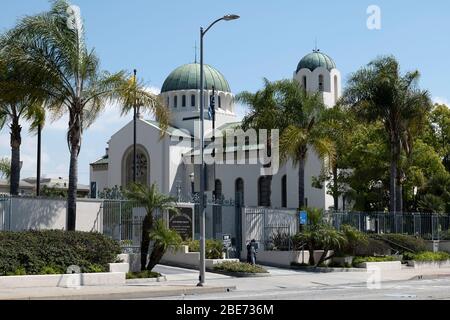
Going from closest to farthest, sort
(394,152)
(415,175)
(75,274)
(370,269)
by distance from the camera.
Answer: (75,274)
(370,269)
(394,152)
(415,175)

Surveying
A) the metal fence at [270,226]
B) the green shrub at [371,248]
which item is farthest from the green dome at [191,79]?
the green shrub at [371,248]

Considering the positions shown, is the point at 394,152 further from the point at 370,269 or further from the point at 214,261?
the point at 214,261

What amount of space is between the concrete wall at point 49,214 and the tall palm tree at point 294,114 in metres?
10.2

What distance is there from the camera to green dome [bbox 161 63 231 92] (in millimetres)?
72688

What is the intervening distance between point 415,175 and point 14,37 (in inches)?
1151

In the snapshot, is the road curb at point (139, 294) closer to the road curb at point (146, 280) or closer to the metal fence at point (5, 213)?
the road curb at point (146, 280)

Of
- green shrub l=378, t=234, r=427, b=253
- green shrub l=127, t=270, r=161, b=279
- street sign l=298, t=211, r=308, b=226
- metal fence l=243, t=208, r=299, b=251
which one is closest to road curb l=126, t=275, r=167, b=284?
green shrub l=127, t=270, r=161, b=279

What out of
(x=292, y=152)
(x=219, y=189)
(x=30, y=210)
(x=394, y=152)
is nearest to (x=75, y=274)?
(x=30, y=210)

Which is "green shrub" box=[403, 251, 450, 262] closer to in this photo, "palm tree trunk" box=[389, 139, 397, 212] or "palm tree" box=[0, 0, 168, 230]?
"palm tree trunk" box=[389, 139, 397, 212]

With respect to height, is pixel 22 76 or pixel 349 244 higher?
pixel 22 76

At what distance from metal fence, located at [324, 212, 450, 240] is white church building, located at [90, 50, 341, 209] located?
15100 millimetres

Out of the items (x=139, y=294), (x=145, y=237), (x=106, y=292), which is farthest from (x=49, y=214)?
(x=139, y=294)

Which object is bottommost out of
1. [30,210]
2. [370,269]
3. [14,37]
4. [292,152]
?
[370,269]
